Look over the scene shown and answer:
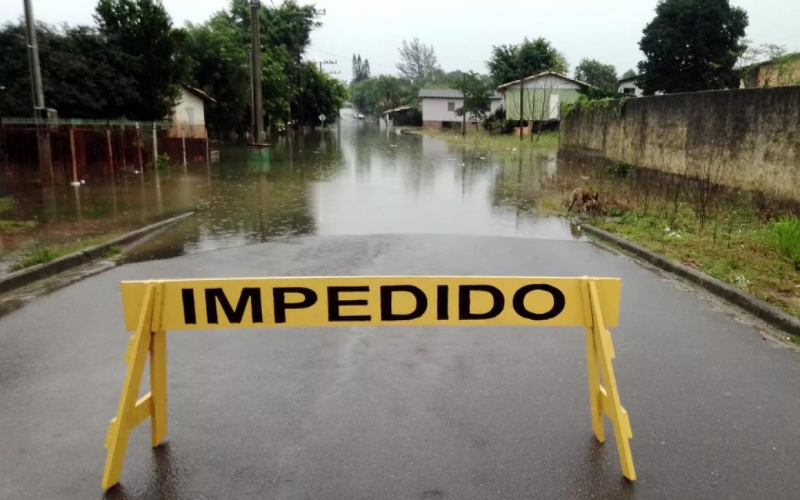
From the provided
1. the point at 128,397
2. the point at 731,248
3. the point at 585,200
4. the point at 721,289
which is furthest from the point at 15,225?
the point at 731,248

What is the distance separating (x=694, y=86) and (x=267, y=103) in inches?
1142

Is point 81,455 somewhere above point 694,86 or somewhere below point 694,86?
below

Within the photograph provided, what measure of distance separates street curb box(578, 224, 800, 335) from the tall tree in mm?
18547

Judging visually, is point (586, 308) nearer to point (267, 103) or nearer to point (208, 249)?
point (208, 249)

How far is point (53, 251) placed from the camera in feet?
27.5

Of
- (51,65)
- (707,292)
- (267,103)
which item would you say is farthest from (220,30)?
(707,292)

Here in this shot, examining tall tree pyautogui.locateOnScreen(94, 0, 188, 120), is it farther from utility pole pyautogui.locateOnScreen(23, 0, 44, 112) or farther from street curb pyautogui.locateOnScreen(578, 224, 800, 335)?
street curb pyautogui.locateOnScreen(578, 224, 800, 335)

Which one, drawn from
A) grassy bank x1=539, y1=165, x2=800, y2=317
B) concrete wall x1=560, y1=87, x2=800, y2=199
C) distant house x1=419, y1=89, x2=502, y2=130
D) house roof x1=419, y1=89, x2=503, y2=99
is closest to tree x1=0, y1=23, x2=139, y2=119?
grassy bank x1=539, y1=165, x2=800, y2=317

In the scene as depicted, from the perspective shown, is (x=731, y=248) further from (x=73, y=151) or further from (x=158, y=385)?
(x=73, y=151)

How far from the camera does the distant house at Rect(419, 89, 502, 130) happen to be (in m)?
75.9

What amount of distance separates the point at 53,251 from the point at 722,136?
39.8ft

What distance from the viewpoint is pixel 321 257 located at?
880 centimetres

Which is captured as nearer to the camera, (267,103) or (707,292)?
(707,292)

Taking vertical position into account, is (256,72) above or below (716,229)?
above
